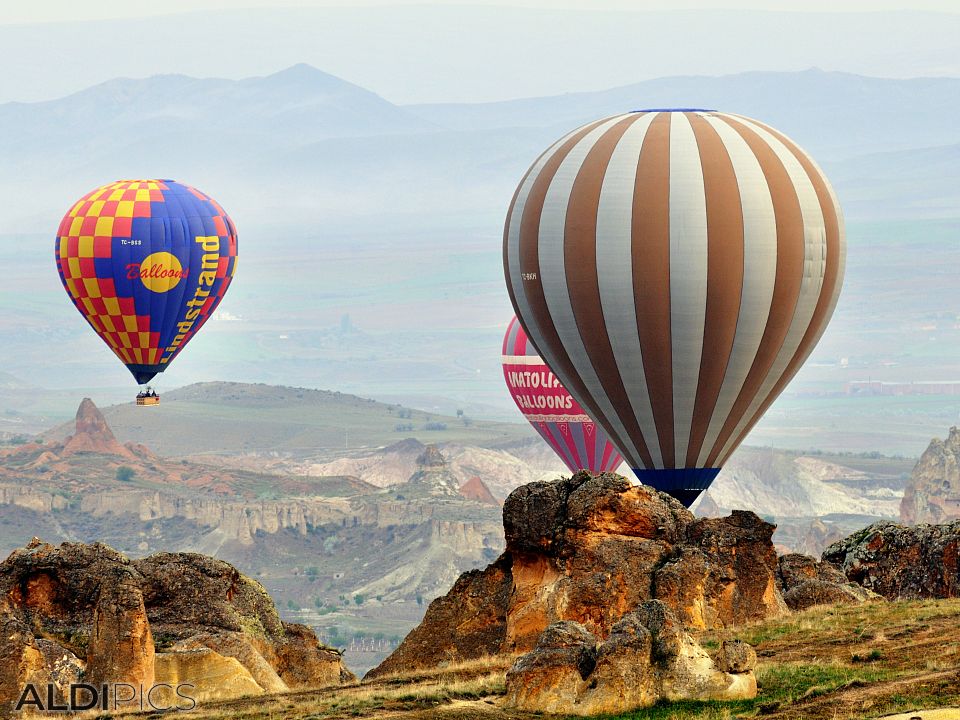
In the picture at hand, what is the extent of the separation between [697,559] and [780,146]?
2497 centimetres

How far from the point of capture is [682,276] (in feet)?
199

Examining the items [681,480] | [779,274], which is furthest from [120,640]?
[779,274]

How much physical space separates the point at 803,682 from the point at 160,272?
71.3 m

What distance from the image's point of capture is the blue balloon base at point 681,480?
61344 mm

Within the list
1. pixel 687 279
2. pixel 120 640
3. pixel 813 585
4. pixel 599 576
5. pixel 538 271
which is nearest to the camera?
pixel 120 640

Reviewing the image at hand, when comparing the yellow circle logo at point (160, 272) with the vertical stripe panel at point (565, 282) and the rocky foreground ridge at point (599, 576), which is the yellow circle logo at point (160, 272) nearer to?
the vertical stripe panel at point (565, 282)

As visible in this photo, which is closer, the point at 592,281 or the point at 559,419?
the point at 592,281

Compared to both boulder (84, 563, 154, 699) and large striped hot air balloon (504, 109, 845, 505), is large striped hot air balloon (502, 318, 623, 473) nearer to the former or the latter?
large striped hot air balloon (504, 109, 845, 505)

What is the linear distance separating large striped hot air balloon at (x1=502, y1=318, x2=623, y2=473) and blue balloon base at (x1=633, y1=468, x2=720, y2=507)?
40504 mm

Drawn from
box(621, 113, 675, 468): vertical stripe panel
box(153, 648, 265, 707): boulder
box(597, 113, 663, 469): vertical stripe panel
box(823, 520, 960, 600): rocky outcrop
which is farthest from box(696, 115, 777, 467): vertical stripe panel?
box(153, 648, 265, 707): boulder

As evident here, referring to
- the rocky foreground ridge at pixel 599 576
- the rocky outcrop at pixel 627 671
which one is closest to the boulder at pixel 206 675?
the rocky foreground ridge at pixel 599 576

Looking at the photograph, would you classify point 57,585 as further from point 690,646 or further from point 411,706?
Result: point 690,646

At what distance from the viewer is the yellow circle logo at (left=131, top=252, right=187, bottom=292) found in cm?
9950

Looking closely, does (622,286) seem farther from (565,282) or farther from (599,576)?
(599,576)
